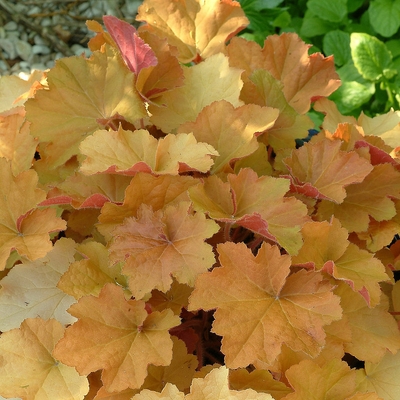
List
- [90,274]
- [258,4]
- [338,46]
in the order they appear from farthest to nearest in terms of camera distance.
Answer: [258,4]
[338,46]
[90,274]

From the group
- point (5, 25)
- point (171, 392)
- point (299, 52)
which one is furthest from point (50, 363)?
point (5, 25)

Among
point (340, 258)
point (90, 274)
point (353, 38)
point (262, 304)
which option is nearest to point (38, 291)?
point (90, 274)

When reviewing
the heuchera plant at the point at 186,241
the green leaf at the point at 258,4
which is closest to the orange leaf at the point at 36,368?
the heuchera plant at the point at 186,241

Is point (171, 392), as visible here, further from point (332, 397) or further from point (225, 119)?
point (225, 119)

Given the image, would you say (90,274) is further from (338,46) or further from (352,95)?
(338,46)

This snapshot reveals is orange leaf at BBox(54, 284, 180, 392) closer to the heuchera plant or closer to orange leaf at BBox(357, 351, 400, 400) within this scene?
the heuchera plant

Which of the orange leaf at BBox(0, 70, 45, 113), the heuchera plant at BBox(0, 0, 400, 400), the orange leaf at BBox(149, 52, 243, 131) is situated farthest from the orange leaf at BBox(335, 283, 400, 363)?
the orange leaf at BBox(0, 70, 45, 113)
